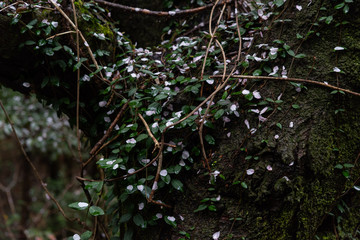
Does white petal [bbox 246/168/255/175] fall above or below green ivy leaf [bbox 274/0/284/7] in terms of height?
below

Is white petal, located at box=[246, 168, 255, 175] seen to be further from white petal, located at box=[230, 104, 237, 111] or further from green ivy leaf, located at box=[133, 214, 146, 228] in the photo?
green ivy leaf, located at box=[133, 214, 146, 228]

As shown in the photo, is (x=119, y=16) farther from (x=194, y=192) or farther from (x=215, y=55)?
(x=194, y=192)

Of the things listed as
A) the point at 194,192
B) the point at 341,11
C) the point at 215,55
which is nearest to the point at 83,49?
the point at 215,55

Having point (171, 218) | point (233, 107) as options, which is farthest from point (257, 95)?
point (171, 218)

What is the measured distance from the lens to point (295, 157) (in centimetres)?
117

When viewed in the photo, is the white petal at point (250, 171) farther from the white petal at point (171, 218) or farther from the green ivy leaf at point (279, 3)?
the green ivy leaf at point (279, 3)

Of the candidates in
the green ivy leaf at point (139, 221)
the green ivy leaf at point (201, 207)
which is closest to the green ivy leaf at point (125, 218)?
the green ivy leaf at point (139, 221)

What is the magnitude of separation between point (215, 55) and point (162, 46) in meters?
0.41

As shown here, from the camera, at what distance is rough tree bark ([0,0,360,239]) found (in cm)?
117

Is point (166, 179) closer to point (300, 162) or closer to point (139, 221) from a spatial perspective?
point (139, 221)

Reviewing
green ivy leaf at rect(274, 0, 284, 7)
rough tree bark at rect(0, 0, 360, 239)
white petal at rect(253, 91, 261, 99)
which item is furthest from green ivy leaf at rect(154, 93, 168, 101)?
green ivy leaf at rect(274, 0, 284, 7)

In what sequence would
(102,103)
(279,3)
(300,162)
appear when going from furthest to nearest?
(102,103) < (279,3) < (300,162)

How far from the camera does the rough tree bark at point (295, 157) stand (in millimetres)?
1169

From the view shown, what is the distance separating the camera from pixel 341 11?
1320 millimetres
